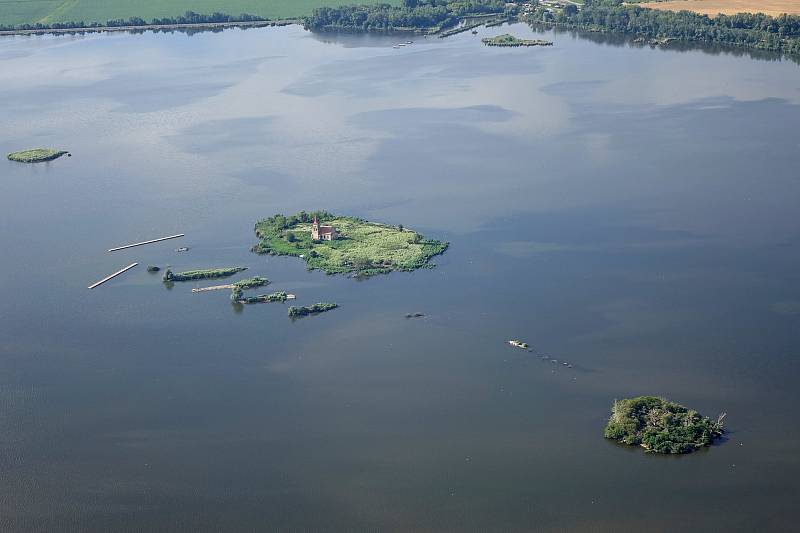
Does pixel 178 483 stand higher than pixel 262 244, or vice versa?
pixel 262 244

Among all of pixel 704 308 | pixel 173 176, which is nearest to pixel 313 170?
pixel 173 176

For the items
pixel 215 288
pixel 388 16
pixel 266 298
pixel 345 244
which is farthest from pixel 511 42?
pixel 266 298

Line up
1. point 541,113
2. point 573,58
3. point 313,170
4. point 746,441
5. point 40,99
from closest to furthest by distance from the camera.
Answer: point 746,441
point 313,170
point 541,113
point 40,99
point 573,58

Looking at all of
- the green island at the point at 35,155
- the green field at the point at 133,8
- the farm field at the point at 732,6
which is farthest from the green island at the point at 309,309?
the green field at the point at 133,8

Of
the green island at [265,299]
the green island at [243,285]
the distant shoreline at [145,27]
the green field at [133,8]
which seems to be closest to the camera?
the green island at [265,299]

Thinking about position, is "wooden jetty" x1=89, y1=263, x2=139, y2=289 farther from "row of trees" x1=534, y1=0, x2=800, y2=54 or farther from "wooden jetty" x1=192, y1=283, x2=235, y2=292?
"row of trees" x1=534, y1=0, x2=800, y2=54

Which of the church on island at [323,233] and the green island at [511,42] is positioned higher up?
the green island at [511,42]

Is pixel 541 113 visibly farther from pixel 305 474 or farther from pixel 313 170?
pixel 305 474

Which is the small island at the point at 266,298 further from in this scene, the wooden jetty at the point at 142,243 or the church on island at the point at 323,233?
the wooden jetty at the point at 142,243
